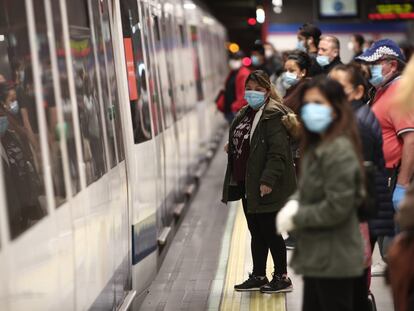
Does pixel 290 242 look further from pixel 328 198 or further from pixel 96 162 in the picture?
pixel 328 198

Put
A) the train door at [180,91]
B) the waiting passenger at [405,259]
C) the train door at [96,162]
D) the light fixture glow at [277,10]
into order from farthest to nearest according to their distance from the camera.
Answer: the light fixture glow at [277,10]
the train door at [180,91]
the train door at [96,162]
the waiting passenger at [405,259]

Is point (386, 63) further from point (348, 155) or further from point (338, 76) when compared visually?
point (348, 155)

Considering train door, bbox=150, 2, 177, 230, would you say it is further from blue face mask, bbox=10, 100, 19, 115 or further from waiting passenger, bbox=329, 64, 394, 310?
waiting passenger, bbox=329, 64, 394, 310

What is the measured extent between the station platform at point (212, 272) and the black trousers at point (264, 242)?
8.2 inches

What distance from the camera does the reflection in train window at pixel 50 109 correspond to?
437cm

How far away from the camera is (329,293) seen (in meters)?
4.42

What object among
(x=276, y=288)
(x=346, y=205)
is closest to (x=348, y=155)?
(x=346, y=205)

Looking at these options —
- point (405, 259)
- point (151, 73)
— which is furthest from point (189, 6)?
point (405, 259)

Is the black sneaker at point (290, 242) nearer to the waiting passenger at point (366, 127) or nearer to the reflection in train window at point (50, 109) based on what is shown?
the waiting passenger at point (366, 127)

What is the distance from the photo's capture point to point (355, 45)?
12.8 m

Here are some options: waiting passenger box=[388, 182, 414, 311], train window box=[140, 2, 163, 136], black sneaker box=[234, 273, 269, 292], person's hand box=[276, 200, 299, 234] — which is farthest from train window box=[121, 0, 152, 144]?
waiting passenger box=[388, 182, 414, 311]

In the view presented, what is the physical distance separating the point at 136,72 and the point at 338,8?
1284 centimetres

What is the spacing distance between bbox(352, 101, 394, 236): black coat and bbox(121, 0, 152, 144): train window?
1987 millimetres

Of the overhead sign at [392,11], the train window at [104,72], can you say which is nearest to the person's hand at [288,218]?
the train window at [104,72]
